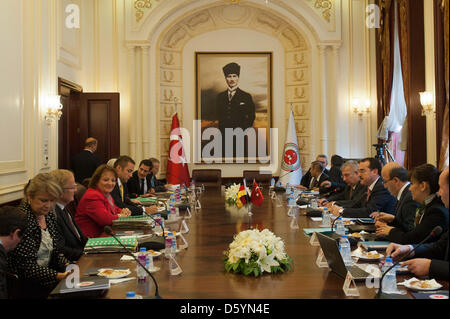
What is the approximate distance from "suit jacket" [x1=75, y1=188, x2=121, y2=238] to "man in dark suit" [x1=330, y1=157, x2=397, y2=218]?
2.08 m

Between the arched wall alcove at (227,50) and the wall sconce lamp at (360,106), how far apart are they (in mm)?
515

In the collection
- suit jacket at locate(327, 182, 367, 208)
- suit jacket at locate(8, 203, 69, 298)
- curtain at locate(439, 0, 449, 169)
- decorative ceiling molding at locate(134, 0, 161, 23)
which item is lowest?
suit jacket at locate(8, 203, 69, 298)

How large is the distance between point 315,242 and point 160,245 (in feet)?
3.45

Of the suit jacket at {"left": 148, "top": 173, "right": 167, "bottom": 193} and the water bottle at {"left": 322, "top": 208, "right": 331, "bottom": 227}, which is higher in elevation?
the suit jacket at {"left": 148, "top": 173, "right": 167, "bottom": 193}

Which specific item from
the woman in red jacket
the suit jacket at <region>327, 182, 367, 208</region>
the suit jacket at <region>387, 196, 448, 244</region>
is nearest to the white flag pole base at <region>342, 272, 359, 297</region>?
the suit jacket at <region>387, 196, 448, 244</region>

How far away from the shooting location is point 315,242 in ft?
11.6

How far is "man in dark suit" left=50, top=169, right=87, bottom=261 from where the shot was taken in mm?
3539

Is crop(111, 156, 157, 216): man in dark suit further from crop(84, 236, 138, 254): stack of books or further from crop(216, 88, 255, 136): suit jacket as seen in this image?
crop(216, 88, 255, 136): suit jacket

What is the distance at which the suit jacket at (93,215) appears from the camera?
167 inches

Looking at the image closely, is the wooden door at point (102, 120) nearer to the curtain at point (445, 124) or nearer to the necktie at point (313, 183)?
the necktie at point (313, 183)

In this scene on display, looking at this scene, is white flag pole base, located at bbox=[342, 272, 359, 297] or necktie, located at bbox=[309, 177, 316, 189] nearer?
white flag pole base, located at bbox=[342, 272, 359, 297]
